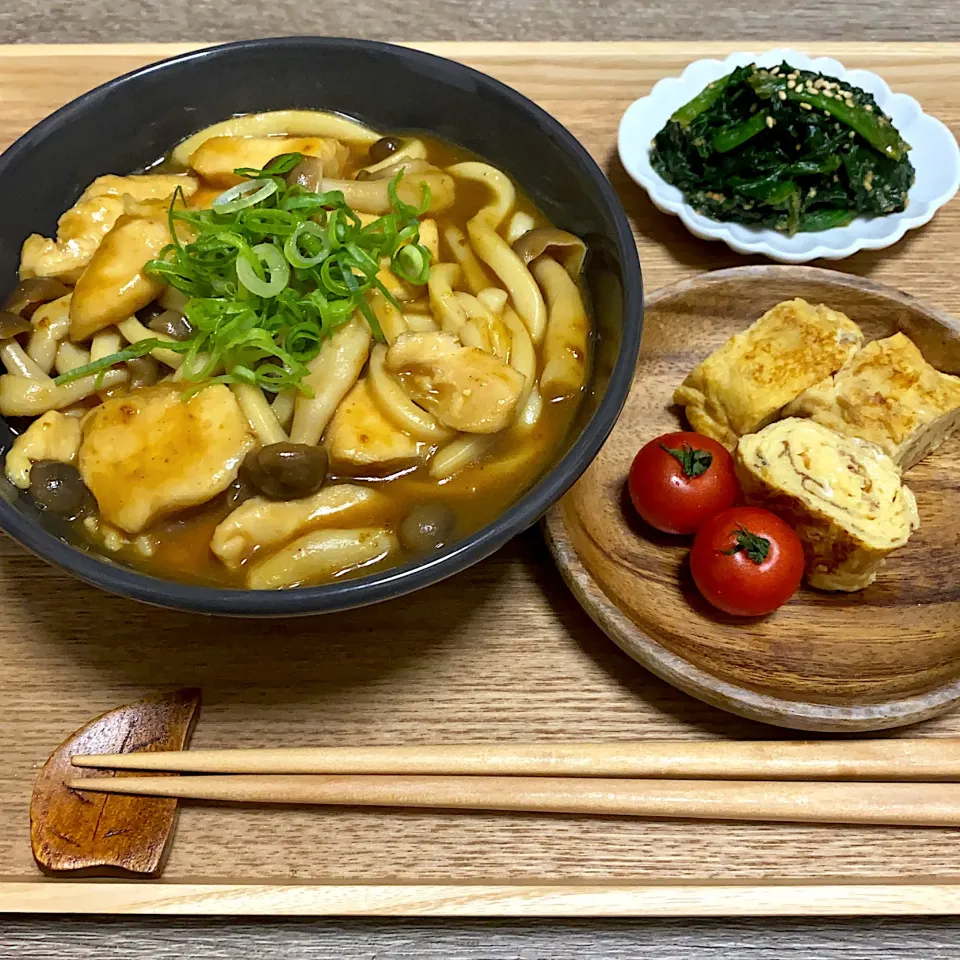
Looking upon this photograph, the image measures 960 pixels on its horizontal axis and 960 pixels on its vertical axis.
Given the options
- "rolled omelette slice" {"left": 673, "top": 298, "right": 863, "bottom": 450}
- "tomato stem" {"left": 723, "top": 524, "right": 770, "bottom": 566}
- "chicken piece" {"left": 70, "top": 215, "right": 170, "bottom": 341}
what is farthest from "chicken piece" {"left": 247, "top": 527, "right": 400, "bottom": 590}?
"rolled omelette slice" {"left": 673, "top": 298, "right": 863, "bottom": 450}

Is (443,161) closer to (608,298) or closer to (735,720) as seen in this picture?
(608,298)

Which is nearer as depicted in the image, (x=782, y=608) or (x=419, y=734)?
(x=419, y=734)

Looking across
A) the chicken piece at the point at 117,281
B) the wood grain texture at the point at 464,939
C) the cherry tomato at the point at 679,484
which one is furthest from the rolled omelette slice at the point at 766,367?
the chicken piece at the point at 117,281

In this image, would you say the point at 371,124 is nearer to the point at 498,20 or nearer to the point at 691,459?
the point at 691,459

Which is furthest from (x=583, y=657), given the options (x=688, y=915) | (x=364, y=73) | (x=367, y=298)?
(x=364, y=73)

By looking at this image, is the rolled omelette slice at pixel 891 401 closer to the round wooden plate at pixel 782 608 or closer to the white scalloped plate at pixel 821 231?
the round wooden plate at pixel 782 608

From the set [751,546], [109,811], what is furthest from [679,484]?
[109,811]
